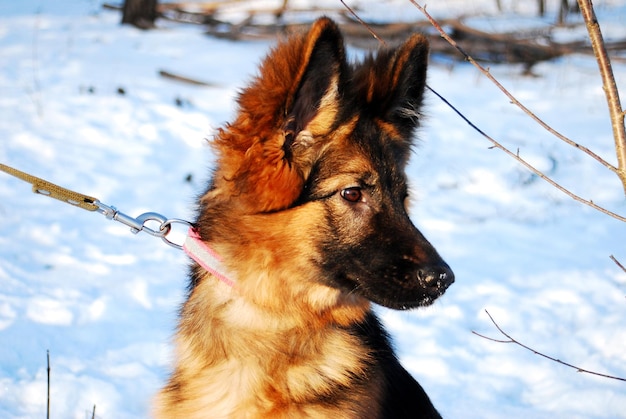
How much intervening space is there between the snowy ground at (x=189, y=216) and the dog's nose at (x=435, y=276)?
3.68 ft

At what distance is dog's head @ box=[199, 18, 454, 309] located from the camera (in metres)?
3.39

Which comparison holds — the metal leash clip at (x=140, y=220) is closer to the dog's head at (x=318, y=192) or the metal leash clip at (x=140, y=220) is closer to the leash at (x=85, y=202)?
the leash at (x=85, y=202)

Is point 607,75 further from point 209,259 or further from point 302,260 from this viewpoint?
point 209,259

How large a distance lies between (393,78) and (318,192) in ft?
2.54

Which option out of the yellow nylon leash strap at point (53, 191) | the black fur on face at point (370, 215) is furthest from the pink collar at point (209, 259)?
the yellow nylon leash strap at point (53, 191)

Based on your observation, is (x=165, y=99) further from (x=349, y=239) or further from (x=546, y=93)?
(x=349, y=239)

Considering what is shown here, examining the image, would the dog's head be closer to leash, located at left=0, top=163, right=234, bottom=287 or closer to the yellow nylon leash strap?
leash, located at left=0, top=163, right=234, bottom=287

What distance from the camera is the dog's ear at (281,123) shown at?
3303 mm

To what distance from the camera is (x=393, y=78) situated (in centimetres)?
379

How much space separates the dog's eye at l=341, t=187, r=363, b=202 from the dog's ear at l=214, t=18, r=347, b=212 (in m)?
0.22

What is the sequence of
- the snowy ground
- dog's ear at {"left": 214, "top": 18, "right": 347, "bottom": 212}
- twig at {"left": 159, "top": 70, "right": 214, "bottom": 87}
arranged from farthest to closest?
twig at {"left": 159, "top": 70, "right": 214, "bottom": 87} < the snowy ground < dog's ear at {"left": 214, "top": 18, "right": 347, "bottom": 212}

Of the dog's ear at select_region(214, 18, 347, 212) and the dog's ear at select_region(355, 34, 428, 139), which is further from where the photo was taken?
the dog's ear at select_region(355, 34, 428, 139)

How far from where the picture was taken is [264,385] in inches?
136

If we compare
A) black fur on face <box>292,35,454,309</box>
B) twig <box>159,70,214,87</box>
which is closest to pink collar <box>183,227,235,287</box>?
black fur on face <box>292,35,454,309</box>
